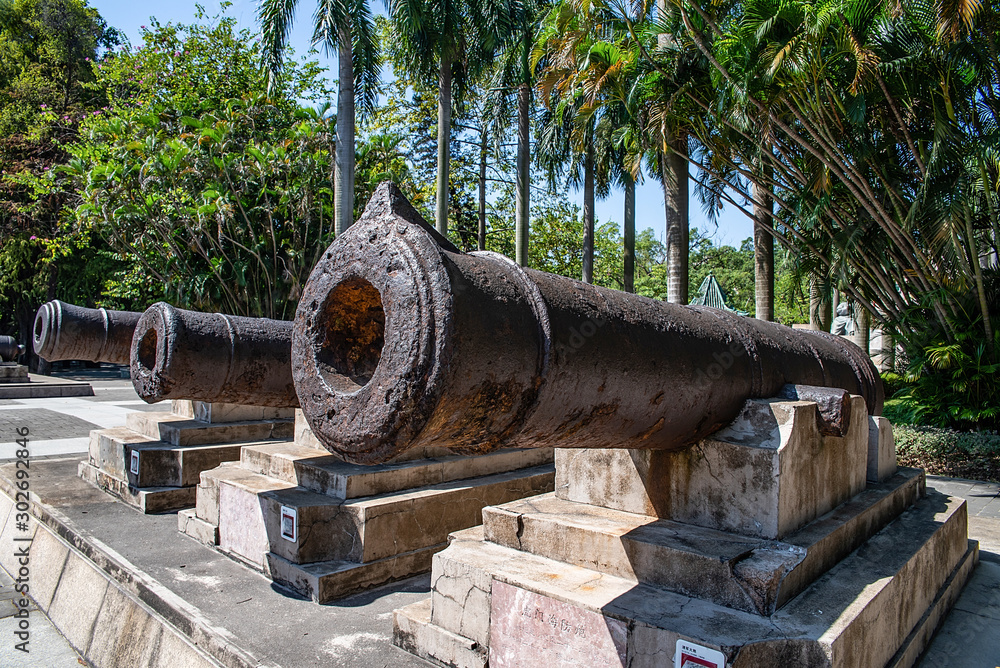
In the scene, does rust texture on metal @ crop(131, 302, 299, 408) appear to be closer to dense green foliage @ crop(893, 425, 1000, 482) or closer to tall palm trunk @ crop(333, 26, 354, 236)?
tall palm trunk @ crop(333, 26, 354, 236)

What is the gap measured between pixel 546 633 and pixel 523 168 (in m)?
12.5

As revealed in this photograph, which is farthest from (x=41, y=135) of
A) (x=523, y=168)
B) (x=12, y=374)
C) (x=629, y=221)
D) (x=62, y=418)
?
(x=629, y=221)

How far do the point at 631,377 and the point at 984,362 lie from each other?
30.3 ft

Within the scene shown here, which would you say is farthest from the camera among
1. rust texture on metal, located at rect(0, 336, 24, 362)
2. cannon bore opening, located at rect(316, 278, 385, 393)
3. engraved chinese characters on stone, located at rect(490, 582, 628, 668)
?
rust texture on metal, located at rect(0, 336, 24, 362)

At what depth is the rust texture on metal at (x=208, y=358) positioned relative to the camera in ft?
14.6

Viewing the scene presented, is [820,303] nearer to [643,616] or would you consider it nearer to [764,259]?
[764,259]

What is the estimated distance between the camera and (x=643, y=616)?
2.16m

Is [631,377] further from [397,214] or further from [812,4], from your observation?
[812,4]

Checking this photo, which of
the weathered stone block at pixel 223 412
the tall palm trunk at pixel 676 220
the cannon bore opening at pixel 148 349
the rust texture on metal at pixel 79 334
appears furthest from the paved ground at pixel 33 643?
the tall palm trunk at pixel 676 220

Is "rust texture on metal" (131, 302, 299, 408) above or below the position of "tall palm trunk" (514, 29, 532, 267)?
below

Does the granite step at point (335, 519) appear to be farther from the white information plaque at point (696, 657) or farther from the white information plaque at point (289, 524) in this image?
the white information plaque at point (696, 657)

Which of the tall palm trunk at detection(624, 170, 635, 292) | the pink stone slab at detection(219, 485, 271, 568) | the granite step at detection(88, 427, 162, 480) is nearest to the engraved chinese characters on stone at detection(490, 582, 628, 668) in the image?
the pink stone slab at detection(219, 485, 271, 568)

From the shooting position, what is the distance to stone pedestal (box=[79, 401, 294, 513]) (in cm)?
563

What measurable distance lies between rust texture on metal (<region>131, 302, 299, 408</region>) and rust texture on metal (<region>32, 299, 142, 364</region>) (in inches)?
75.1
